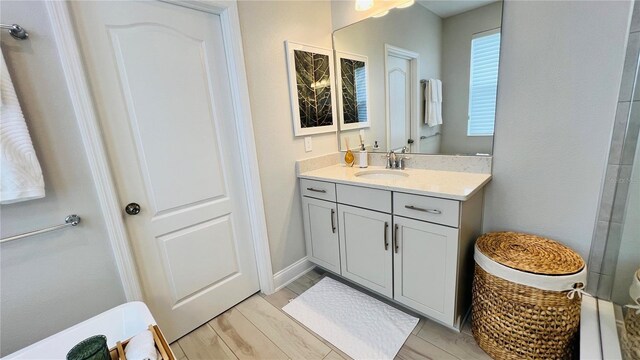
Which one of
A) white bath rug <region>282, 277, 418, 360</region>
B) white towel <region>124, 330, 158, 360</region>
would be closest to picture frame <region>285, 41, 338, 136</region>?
white bath rug <region>282, 277, 418, 360</region>

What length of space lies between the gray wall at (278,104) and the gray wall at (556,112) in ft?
4.24

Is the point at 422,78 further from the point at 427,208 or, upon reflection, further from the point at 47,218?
the point at 47,218

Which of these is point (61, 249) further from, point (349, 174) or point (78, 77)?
point (349, 174)

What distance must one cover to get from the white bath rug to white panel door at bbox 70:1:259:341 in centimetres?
58

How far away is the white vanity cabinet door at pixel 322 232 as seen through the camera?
1975mm

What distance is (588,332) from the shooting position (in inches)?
48.6

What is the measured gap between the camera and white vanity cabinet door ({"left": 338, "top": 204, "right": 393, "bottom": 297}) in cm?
167

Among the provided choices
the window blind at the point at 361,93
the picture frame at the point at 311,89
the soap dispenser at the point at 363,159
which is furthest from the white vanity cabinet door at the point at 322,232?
the window blind at the point at 361,93

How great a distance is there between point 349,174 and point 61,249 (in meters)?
1.64

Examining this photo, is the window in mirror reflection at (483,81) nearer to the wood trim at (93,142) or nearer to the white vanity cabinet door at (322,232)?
the white vanity cabinet door at (322,232)

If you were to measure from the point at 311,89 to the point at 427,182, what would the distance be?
3.77 feet

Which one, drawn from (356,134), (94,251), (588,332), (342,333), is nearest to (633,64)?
(588,332)

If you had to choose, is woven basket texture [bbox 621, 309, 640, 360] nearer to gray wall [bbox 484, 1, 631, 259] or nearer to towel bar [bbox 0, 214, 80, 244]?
gray wall [bbox 484, 1, 631, 259]

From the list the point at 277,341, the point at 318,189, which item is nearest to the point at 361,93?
the point at 318,189
